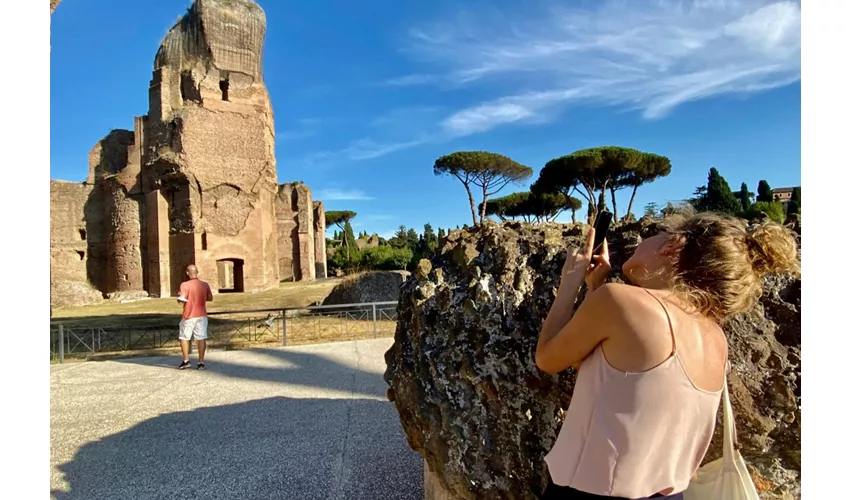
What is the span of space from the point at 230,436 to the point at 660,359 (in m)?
3.70

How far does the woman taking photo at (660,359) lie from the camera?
1.05 meters

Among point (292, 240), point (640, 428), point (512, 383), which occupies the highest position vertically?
point (292, 240)

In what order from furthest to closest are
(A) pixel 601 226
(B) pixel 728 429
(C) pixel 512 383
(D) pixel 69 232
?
(D) pixel 69 232
(C) pixel 512 383
(A) pixel 601 226
(B) pixel 728 429

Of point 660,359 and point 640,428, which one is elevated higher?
point 660,359

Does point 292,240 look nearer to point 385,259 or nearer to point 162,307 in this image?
point 385,259

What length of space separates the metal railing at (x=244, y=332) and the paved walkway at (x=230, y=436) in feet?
9.76

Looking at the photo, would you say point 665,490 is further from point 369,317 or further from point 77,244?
point 77,244

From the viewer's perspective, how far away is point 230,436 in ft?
12.4

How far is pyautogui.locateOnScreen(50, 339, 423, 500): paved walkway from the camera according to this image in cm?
289

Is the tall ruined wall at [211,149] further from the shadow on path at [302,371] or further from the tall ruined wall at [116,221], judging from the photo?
the shadow on path at [302,371]

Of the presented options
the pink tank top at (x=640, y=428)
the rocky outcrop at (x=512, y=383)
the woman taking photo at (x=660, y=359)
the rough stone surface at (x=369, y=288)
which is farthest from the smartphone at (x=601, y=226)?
the rough stone surface at (x=369, y=288)

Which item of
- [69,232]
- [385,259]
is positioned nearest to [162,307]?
[69,232]

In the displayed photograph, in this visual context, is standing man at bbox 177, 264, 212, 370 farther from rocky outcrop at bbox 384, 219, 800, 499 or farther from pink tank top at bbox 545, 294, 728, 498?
pink tank top at bbox 545, 294, 728, 498

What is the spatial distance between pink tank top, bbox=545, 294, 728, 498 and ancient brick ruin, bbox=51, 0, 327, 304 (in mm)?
23289
